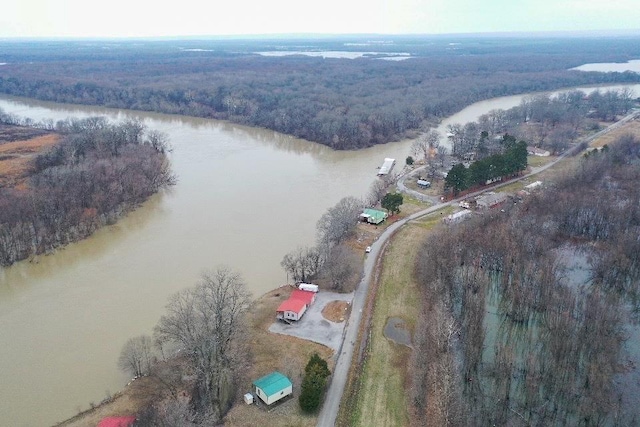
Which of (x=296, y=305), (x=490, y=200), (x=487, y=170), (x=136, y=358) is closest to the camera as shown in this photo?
(x=136, y=358)

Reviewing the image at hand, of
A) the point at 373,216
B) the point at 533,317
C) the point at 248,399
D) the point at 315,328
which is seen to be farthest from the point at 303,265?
the point at 533,317

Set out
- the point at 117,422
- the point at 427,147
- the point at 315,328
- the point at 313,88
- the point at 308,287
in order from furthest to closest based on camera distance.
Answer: the point at 313,88, the point at 427,147, the point at 308,287, the point at 315,328, the point at 117,422

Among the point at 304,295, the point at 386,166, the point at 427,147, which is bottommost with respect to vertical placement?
the point at 386,166

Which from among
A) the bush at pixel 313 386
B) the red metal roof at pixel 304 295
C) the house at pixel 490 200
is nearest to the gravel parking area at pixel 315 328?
the red metal roof at pixel 304 295

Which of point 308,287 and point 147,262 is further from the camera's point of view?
point 147,262

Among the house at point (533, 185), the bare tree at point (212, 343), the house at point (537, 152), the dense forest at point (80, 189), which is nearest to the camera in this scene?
the bare tree at point (212, 343)

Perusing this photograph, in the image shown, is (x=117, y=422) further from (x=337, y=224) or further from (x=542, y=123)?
(x=542, y=123)

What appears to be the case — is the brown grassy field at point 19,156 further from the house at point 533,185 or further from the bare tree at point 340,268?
the house at point 533,185

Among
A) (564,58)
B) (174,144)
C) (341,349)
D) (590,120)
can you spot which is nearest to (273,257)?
(341,349)
